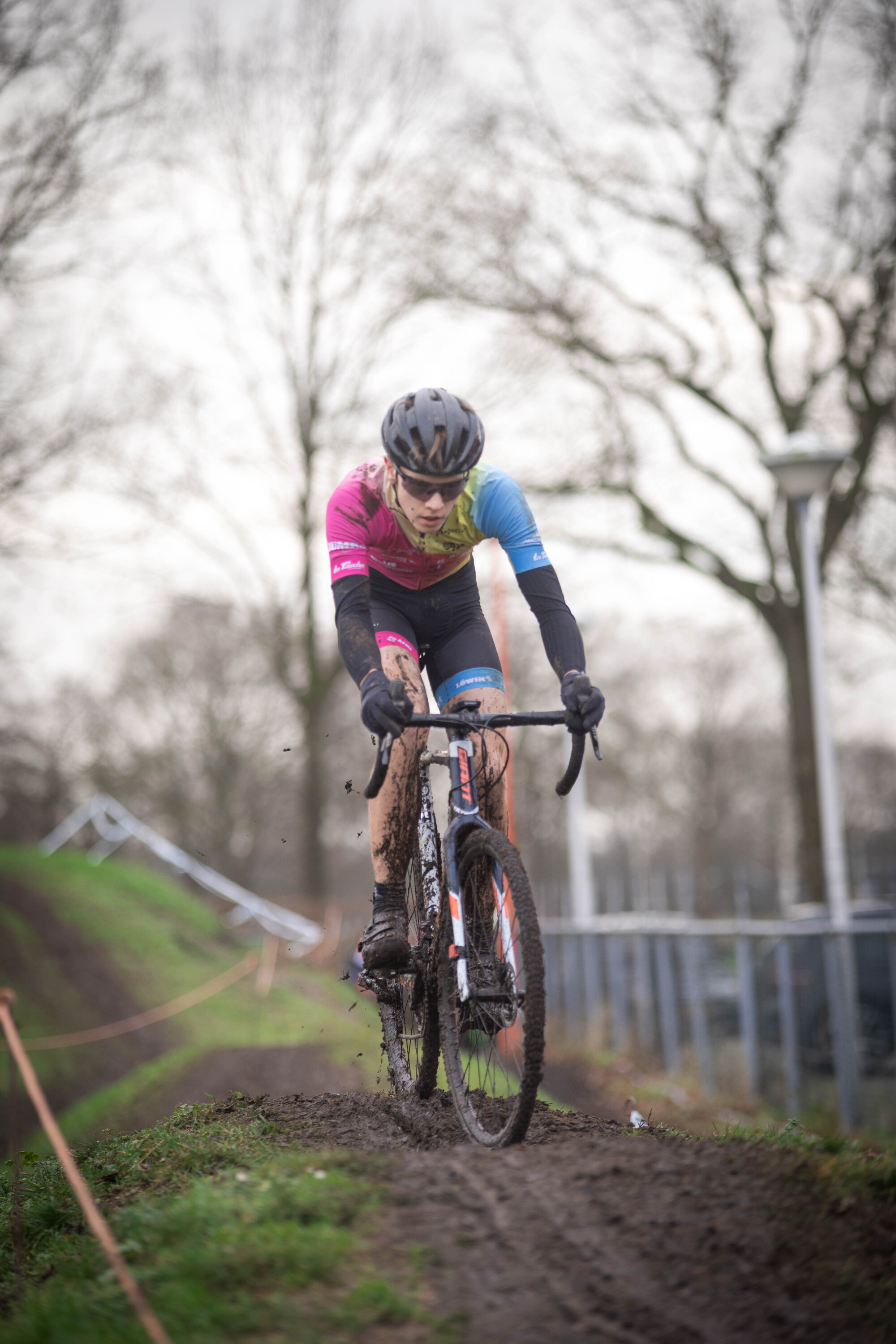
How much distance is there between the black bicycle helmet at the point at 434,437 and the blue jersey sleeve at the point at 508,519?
0.86 feet

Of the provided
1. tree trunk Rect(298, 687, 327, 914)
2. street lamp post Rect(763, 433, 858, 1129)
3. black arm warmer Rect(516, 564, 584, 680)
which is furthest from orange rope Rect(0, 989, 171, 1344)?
tree trunk Rect(298, 687, 327, 914)

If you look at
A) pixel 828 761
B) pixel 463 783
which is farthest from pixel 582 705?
pixel 828 761

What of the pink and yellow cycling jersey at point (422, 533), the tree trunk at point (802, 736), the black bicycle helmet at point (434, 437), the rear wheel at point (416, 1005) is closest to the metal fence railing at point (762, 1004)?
the tree trunk at point (802, 736)

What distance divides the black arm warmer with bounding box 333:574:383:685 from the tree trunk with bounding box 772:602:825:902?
1292 centimetres

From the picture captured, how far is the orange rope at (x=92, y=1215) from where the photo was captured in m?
2.29

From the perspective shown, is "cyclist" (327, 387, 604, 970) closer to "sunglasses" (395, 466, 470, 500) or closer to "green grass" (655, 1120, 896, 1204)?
"sunglasses" (395, 466, 470, 500)

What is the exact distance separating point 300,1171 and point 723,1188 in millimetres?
1108

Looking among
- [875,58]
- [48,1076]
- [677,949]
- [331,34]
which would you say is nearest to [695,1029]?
[677,949]

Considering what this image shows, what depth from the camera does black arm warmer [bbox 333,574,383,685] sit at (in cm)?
412

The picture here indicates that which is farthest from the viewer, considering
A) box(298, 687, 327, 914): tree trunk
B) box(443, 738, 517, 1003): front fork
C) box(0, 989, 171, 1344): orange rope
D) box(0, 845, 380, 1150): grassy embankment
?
box(298, 687, 327, 914): tree trunk

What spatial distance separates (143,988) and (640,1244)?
13654 millimetres

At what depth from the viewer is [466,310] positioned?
17.6 metres

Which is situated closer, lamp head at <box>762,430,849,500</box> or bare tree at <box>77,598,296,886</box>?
lamp head at <box>762,430,849,500</box>

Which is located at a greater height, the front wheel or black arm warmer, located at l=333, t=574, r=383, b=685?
black arm warmer, located at l=333, t=574, r=383, b=685
